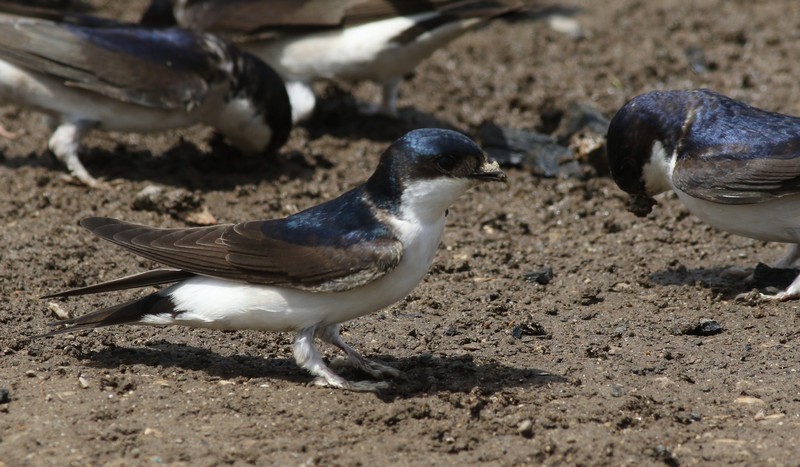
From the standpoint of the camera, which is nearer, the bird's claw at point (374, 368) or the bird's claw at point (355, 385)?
the bird's claw at point (355, 385)

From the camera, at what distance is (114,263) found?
6285 millimetres

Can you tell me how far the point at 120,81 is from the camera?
756 cm

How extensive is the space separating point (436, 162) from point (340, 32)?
4.43m

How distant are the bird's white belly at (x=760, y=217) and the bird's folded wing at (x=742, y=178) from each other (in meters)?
0.08

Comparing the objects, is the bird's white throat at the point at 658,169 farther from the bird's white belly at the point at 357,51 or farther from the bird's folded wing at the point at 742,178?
the bird's white belly at the point at 357,51

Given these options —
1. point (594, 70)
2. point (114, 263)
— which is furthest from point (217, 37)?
point (594, 70)

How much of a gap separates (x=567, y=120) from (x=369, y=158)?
1460mm

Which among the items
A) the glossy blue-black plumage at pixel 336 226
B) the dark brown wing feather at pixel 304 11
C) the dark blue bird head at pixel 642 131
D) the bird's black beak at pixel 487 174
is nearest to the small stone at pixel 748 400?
the bird's black beak at pixel 487 174

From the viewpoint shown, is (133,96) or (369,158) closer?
(133,96)

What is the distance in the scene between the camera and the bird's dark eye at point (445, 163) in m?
4.56

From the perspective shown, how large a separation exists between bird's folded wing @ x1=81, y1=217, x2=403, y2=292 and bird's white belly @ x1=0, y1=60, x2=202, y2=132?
2.89m

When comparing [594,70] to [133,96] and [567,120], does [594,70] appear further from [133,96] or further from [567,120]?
[133,96]

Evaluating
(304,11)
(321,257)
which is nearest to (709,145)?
(321,257)

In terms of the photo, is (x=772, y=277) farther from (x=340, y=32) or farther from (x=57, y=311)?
(x=340, y=32)
